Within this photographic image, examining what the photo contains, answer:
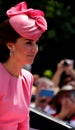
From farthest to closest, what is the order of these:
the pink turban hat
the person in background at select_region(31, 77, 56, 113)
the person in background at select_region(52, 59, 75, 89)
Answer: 1. the person in background at select_region(52, 59, 75, 89)
2. the person in background at select_region(31, 77, 56, 113)
3. the pink turban hat

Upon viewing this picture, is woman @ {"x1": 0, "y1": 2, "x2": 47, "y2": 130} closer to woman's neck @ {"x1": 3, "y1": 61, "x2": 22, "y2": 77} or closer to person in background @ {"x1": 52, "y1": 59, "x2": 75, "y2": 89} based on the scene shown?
woman's neck @ {"x1": 3, "y1": 61, "x2": 22, "y2": 77}

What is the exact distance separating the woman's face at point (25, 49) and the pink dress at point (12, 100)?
0.12 metres

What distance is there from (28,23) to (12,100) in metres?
0.42

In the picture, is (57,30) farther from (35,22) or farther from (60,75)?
(35,22)

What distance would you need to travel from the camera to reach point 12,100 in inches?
103

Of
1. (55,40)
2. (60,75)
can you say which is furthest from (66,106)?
(55,40)

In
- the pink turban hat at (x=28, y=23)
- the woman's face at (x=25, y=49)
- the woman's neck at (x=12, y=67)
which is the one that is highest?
the pink turban hat at (x=28, y=23)

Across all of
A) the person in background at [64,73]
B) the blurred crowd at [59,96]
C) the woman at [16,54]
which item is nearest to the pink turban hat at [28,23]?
the woman at [16,54]

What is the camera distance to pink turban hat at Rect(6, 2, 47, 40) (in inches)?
102

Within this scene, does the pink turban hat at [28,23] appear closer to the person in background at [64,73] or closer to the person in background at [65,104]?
the person in background at [65,104]

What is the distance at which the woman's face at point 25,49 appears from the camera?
2.62 meters

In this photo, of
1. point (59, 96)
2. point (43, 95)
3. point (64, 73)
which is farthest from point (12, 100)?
point (64, 73)

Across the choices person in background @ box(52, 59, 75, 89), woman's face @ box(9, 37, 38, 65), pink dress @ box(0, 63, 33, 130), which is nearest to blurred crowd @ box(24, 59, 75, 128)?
person in background @ box(52, 59, 75, 89)

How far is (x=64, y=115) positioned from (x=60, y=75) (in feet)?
7.33
